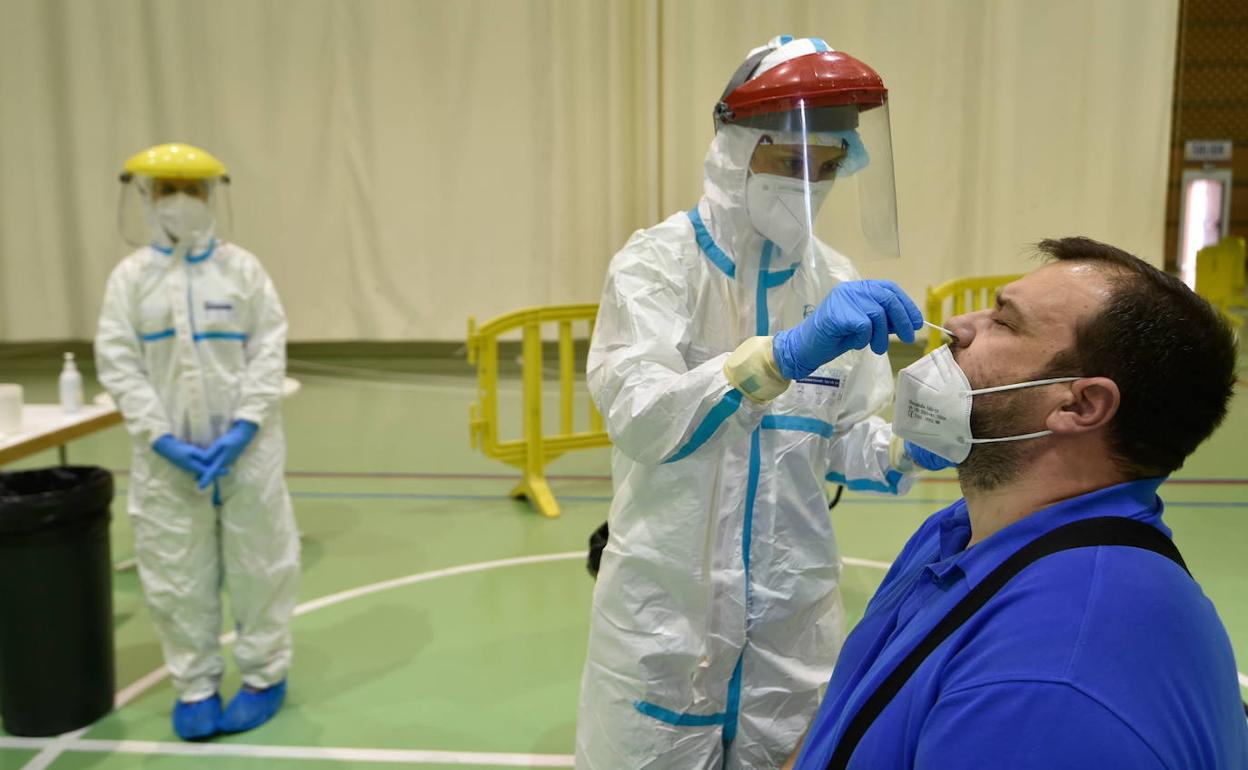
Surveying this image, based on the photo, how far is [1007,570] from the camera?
4.34ft

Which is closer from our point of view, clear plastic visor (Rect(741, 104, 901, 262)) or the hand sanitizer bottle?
clear plastic visor (Rect(741, 104, 901, 262))

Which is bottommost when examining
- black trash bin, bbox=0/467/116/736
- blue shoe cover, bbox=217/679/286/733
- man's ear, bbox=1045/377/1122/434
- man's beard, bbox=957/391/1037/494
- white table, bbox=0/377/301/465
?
blue shoe cover, bbox=217/679/286/733

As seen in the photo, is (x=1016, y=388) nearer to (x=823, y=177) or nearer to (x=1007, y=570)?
(x=1007, y=570)

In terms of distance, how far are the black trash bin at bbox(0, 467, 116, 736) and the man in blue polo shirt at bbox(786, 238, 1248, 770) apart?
2858 mm

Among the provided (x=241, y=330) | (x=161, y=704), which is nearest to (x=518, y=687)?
(x=161, y=704)

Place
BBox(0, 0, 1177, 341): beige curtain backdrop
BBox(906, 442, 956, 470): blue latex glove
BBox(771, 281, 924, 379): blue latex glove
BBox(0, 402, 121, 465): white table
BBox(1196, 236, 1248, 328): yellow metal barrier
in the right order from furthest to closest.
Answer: BBox(1196, 236, 1248, 328): yellow metal barrier, BBox(0, 0, 1177, 341): beige curtain backdrop, BBox(0, 402, 121, 465): white table, BBox(906, 442, 956, 470): blue latex glove, BBox(771, 281, 924, 379): blue latex glove

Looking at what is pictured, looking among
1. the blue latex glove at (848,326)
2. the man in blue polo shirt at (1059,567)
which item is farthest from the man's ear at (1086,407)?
the blue latex glove at (848,326)

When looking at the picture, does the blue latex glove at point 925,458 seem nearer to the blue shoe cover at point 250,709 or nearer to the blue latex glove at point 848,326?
the blue latex glove at point 848,326

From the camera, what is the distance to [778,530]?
2285 mm

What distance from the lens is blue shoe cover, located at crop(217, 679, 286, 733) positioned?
3.53 m

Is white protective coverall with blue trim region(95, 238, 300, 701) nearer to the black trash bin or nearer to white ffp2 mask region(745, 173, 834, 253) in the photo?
the black trash bin

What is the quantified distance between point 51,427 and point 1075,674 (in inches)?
161

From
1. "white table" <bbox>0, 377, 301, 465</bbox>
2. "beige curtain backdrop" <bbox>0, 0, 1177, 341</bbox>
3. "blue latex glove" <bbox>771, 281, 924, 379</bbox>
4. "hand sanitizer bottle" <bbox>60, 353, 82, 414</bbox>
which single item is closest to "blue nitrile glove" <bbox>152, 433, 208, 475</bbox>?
"white table" <bbox>0, 377, 301, 465</bbox>

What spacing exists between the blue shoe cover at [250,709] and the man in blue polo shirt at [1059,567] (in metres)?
2.60
